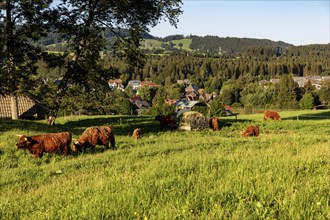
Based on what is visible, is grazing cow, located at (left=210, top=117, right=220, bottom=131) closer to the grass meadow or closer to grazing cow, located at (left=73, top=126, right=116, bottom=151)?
grazing cow, located at (left=73, top=126, right=116, bottom=151)

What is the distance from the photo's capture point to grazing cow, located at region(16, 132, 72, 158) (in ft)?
41.0

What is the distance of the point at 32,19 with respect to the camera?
71.5 feet

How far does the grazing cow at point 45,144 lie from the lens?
12.5m

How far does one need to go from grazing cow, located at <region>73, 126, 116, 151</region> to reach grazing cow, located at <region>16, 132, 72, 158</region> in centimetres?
79

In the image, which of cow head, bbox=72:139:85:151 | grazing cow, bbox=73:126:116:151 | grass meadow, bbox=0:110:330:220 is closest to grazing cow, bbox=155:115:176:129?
grazing cow, bbox=73:126:116:151

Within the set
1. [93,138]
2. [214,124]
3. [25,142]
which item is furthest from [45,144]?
[214,124]

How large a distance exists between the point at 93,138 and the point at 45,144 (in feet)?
6.95

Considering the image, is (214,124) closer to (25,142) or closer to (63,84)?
(63,84)

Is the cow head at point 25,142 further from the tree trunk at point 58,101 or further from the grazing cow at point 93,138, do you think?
the tree trunk at point 58,101

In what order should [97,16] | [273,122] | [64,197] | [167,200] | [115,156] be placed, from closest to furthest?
[167,200], [64,197], [115,156], [97,16], [273,122]

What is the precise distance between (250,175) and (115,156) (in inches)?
256

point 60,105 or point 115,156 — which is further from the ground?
point 60,105

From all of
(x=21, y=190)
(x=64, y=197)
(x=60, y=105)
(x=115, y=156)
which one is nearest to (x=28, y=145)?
(x=115, y=156)

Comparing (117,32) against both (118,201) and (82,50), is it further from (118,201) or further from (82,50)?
(118,201)
